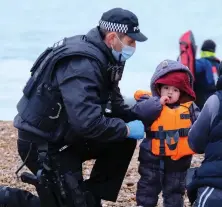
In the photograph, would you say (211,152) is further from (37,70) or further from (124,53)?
(37,70)

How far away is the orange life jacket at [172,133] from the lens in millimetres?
5715

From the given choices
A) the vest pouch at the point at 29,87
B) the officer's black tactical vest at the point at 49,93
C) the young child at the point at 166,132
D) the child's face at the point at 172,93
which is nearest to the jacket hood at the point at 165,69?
the young child at the point at 166,132

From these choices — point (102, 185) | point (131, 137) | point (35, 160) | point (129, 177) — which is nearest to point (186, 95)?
point (131, 137)

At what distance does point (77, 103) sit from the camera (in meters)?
4.95

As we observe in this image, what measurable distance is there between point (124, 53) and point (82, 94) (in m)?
0.81

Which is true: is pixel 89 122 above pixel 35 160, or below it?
above

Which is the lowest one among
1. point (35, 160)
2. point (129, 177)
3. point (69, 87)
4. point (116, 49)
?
point (129, 177)

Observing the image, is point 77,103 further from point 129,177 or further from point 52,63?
point 129,177

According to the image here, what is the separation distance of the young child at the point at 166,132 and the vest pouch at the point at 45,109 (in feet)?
3.09

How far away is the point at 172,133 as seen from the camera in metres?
5.71

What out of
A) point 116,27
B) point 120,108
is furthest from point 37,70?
point 120,108

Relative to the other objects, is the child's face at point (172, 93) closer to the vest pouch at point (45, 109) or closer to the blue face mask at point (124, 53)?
the blue face mask at point (124, 53)

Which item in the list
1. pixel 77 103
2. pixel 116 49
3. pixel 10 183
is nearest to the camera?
pixel 77 103

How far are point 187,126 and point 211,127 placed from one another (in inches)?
52.3
